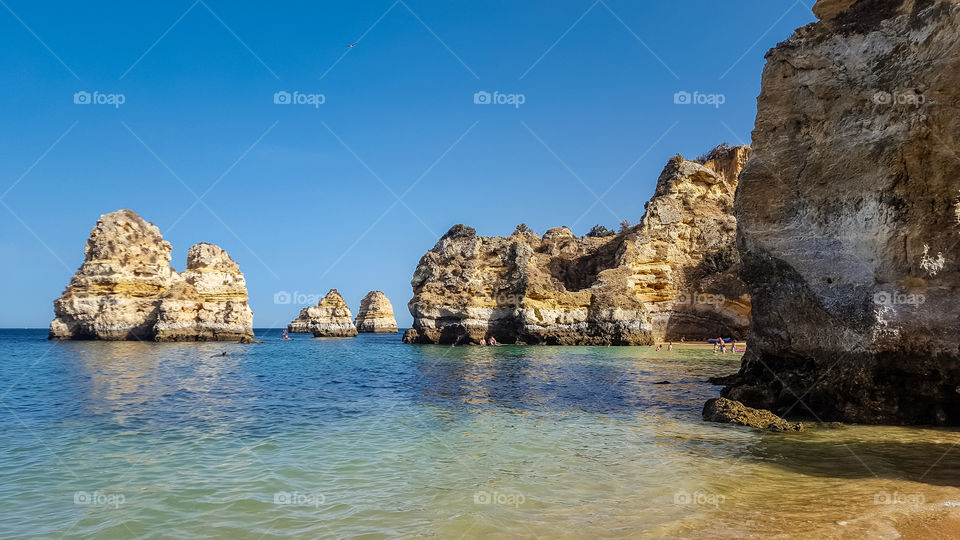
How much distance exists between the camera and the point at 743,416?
972 centimetres

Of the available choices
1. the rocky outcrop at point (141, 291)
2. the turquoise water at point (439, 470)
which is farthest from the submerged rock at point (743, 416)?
the rocky outcrop at point (141, 291)

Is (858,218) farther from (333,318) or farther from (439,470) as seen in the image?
(333,318)

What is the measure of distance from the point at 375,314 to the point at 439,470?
93078mm

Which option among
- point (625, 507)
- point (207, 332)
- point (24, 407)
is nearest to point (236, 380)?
point (24, 407)

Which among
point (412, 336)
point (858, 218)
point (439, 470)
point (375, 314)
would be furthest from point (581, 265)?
point (375, 314)

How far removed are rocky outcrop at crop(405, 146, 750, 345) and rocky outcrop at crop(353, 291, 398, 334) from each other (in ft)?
180

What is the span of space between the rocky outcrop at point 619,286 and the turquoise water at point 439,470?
2603cm

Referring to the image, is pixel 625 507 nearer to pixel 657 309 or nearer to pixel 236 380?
pixel 236 380

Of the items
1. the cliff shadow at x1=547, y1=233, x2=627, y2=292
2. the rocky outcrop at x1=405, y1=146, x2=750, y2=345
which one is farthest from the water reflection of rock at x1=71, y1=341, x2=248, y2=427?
the cliff shadow at x1=547, y1=233, x2=627, y2=292

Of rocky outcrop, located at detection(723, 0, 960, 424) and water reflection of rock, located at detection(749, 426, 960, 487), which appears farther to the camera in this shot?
rocky outcrop, located at detection(723, 0, 960, 424)

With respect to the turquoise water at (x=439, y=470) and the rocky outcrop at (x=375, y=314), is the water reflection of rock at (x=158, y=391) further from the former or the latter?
the rocky outcrop at (x=375, y=314)

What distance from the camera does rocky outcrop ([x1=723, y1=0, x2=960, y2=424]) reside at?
8.04 meters

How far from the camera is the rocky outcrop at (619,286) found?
38.8 m

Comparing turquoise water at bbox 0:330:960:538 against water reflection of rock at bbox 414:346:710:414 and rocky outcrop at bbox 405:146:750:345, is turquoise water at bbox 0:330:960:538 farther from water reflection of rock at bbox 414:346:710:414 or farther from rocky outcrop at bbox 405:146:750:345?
rocky outcrop at bbox 405:146:750:345
